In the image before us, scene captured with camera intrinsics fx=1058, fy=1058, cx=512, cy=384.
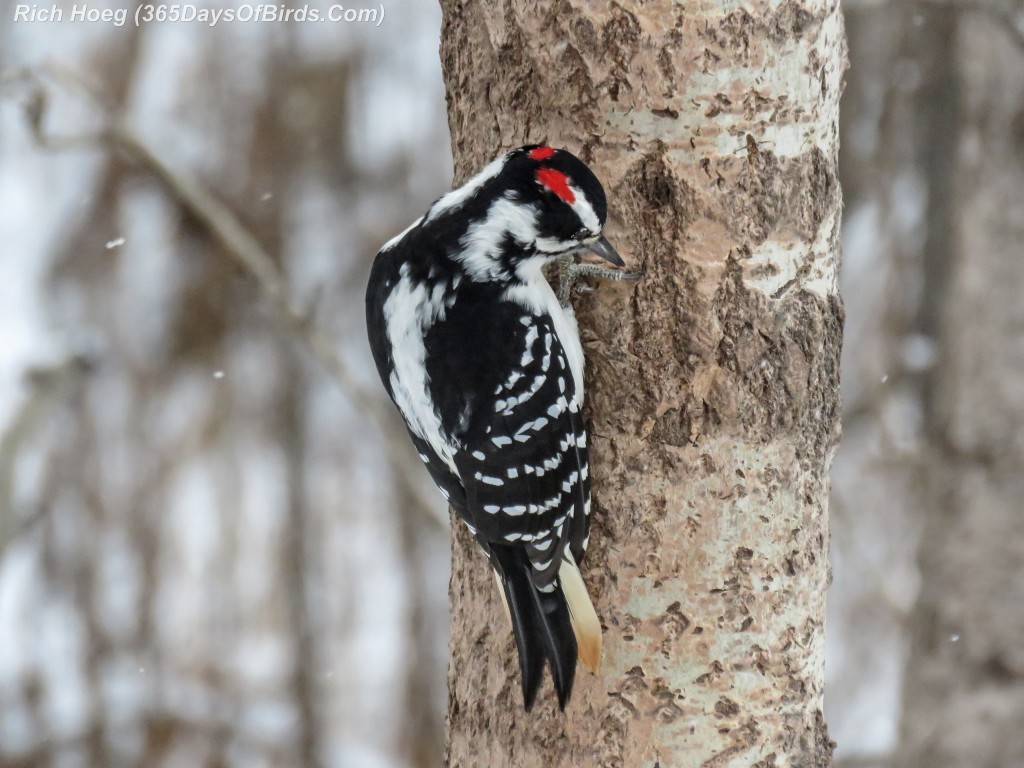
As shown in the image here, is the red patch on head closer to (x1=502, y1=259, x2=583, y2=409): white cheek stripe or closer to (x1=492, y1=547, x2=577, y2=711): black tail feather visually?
(x1=502, y1=259, x2=583, y2=409): white cheek stripe

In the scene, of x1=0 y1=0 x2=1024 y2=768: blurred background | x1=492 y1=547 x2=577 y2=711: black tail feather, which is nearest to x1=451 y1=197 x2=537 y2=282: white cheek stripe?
x1=492 y1=547 x2=577 y2=711: black tail feather

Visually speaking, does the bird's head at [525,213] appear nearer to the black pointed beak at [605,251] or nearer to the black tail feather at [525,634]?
the black pointed beak at [605,251]

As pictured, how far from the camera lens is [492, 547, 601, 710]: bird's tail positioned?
1.64 meters

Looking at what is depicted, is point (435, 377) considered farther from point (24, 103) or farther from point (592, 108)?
point (24, 103)

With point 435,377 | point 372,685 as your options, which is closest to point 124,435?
point 372,685

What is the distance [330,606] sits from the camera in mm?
5230

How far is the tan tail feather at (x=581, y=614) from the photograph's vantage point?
165 centimetres

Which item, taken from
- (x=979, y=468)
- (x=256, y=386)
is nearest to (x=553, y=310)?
(x=979, y=468)

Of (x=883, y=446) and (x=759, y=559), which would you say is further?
(x=883, y=446)

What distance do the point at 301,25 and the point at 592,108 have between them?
3.43m

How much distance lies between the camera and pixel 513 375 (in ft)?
5.65

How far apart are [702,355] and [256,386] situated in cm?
379

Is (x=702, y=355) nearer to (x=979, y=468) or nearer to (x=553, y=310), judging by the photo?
(x=553, y=310)

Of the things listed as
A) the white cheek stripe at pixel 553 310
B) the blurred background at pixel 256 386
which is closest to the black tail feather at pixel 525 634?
the white cheek stripe at pixel 553 310
